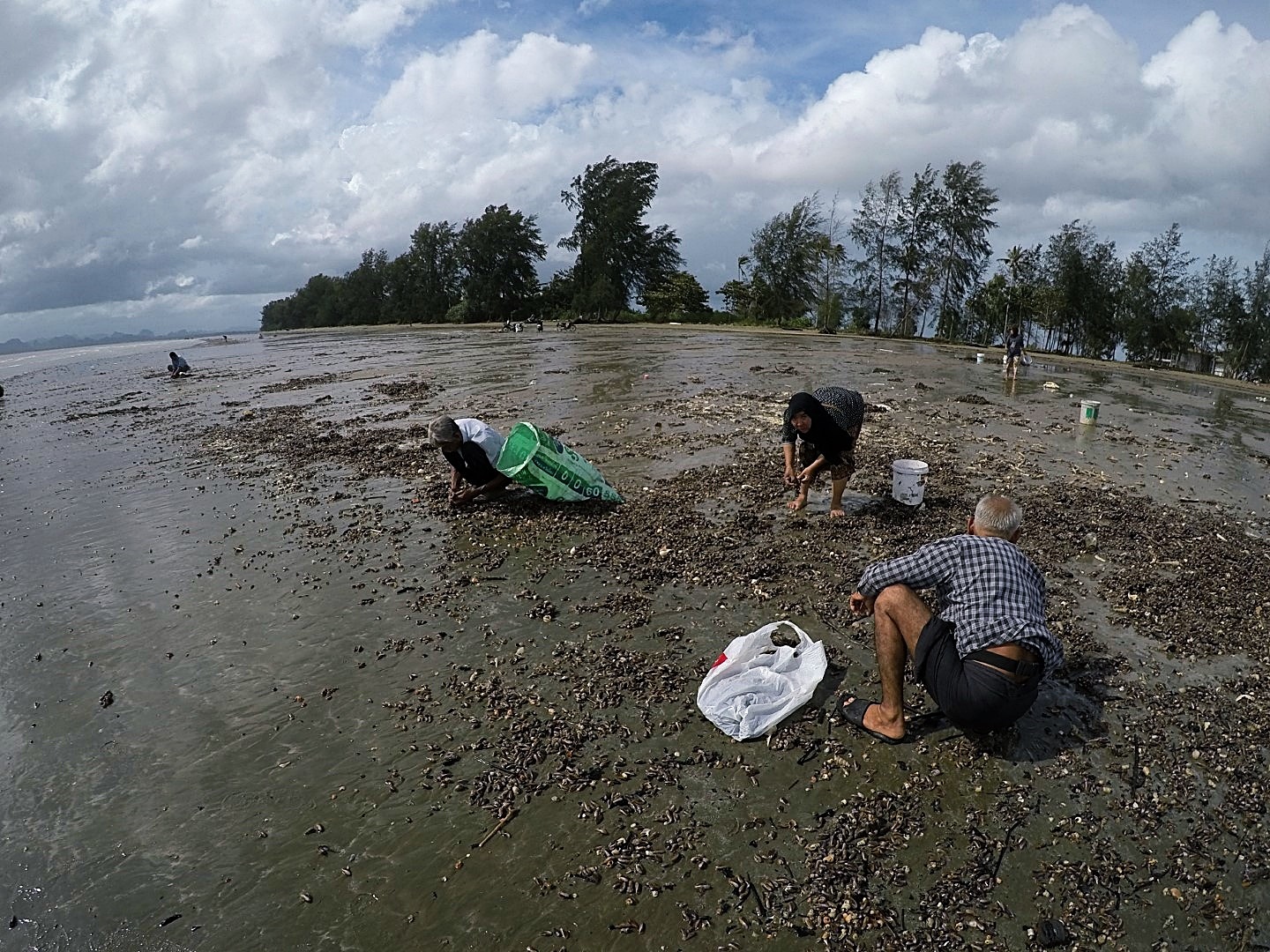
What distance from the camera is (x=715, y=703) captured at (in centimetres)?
433

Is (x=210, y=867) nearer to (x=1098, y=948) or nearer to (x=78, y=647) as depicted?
(x=78, y=647)

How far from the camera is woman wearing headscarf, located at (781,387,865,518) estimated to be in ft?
22.9

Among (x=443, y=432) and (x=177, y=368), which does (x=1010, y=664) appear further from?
(x=177, y=368)

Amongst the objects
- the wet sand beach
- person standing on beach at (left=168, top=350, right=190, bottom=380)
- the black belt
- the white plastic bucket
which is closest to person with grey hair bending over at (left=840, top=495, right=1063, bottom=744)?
the black belt

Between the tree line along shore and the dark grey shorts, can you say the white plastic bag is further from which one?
the tree line along shore

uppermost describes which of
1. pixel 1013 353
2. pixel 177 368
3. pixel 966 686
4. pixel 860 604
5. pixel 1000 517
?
pixel 177 368

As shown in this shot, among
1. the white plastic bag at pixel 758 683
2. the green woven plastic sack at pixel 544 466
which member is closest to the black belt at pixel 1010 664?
the white plastic bag at pixel 758 683

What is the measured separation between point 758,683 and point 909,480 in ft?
13.1

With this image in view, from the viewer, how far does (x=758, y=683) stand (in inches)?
173

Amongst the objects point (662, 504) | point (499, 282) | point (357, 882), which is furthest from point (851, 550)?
point (499, 282)

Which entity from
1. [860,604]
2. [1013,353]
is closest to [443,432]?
[860,604]

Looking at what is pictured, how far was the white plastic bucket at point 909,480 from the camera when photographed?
746 cm

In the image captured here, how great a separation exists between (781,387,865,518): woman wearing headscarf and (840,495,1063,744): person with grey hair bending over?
293cm

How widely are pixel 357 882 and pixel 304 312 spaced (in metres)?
110
